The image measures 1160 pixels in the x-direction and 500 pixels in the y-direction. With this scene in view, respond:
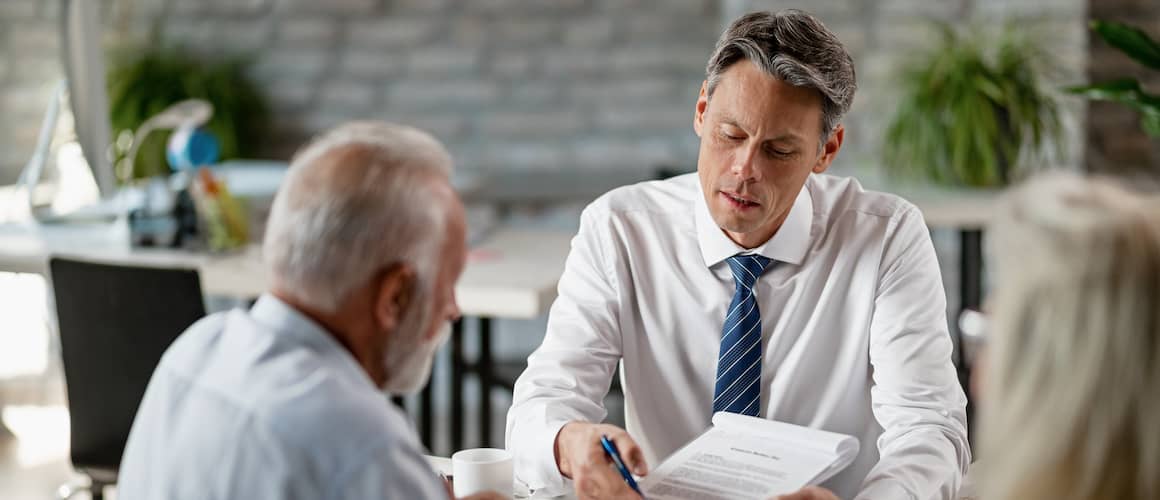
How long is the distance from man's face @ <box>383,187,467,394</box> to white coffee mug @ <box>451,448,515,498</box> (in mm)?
235

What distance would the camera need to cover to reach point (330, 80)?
4969mm

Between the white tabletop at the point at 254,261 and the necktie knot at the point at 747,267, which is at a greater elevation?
the necktie knot at the point at 747,267

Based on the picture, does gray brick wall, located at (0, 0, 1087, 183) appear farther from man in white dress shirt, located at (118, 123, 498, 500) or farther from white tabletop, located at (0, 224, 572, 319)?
man in white dress shirt, located at (118, 123, 498, 500)

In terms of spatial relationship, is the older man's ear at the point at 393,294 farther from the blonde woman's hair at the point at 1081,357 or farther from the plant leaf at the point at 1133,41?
the plant leaf at the point at 1133,41

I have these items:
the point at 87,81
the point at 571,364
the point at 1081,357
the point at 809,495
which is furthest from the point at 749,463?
the point at 87,81

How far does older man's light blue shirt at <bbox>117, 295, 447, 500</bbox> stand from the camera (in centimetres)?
99

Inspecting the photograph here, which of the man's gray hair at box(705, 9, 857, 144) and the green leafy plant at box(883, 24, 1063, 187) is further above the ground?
the man's gray hair at box(705, 9, 857, 144)

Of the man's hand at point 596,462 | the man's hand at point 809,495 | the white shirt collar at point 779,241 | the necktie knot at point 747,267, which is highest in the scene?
the white shirt collar at point 779,241

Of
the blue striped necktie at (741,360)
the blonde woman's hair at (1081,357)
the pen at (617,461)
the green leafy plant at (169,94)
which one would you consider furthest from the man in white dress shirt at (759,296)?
the green leafy plant at (169,94)

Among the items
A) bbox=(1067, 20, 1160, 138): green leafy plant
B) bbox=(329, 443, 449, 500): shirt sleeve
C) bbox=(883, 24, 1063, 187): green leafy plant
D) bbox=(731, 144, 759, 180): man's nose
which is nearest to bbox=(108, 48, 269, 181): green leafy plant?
bbox=(883, 24, 1063, 187): green leafy plant

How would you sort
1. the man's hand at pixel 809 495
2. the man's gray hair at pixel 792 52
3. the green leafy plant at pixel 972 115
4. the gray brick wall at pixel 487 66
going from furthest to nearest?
the gray brick wall at pixel 487 66
the green leafy plant at pixel 972 115
the man's gray hair at pixel 792 52
the man's hand at pixel 809 495

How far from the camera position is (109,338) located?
2309mm

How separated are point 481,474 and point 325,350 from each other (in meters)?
0.38

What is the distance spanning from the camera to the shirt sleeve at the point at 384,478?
3.24ft
